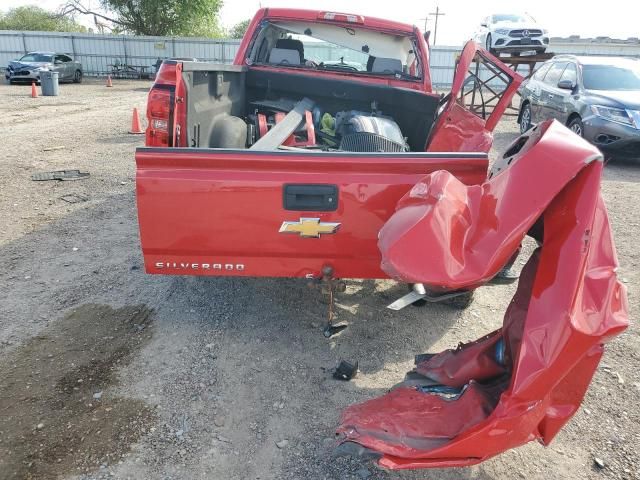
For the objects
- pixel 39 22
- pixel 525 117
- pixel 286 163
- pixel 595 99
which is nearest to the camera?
pixel 286 163

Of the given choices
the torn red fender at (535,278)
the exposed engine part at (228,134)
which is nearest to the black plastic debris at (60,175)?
the exposed engine part at (228,134)

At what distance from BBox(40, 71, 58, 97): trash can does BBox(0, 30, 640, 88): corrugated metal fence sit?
12.1 meters

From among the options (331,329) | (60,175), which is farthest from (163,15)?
(331,329)

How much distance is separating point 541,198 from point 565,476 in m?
1.38

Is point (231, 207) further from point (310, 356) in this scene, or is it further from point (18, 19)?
point (18, 19)

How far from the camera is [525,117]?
482 inches

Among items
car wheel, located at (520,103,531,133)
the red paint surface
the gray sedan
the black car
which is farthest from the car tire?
the gray sedan

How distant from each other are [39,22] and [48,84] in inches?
1360

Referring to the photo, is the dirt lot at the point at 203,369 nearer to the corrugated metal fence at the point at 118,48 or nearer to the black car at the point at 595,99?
the black car at the point at 595,99

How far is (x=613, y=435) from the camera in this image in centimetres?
276

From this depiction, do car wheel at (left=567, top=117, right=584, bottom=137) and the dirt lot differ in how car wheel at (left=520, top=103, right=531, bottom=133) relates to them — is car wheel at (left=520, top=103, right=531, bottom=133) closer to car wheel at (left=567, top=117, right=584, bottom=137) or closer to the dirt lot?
car wheel at (left=567, top=117, right=584, bottom=137)

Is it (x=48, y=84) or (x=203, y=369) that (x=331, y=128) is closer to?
(x=203, y=369)

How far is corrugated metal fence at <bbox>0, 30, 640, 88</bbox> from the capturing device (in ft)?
99.7

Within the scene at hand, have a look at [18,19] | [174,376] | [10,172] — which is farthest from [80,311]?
[18,19]
